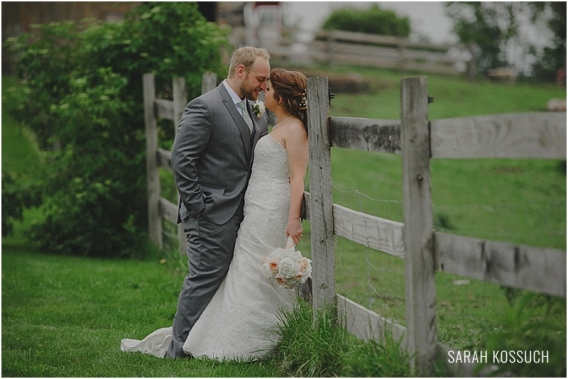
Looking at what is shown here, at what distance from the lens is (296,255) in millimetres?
5477

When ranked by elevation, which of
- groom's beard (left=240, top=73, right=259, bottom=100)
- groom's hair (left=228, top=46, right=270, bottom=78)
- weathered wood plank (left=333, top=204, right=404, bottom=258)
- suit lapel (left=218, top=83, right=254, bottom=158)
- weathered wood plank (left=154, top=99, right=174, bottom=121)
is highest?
groom's hair (left=228, top=46, right=270, bottom=78)

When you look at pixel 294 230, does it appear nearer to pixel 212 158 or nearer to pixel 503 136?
pixel 212 158

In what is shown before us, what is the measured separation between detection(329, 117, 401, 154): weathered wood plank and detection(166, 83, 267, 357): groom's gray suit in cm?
91

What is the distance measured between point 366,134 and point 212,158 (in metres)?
1.47

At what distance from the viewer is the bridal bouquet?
541 centimetres

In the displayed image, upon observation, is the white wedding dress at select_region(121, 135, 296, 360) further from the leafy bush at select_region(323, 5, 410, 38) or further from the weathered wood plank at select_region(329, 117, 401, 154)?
the leafy bush at select_region(323, 5, 410, 38)

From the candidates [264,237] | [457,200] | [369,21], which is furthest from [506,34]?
[264,237]

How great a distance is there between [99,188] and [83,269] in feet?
4.01

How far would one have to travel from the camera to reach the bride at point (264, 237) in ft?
18.9

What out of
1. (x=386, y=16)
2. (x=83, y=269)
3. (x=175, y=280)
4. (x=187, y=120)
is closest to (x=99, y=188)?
(x=83, y=269)

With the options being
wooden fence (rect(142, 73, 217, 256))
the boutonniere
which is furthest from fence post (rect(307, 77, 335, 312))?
wooden fence (rect(142, 73, 217, 256))

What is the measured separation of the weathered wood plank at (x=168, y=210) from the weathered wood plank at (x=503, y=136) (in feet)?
18.7

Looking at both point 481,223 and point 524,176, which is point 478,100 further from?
point 481,223

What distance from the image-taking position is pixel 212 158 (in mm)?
5969
